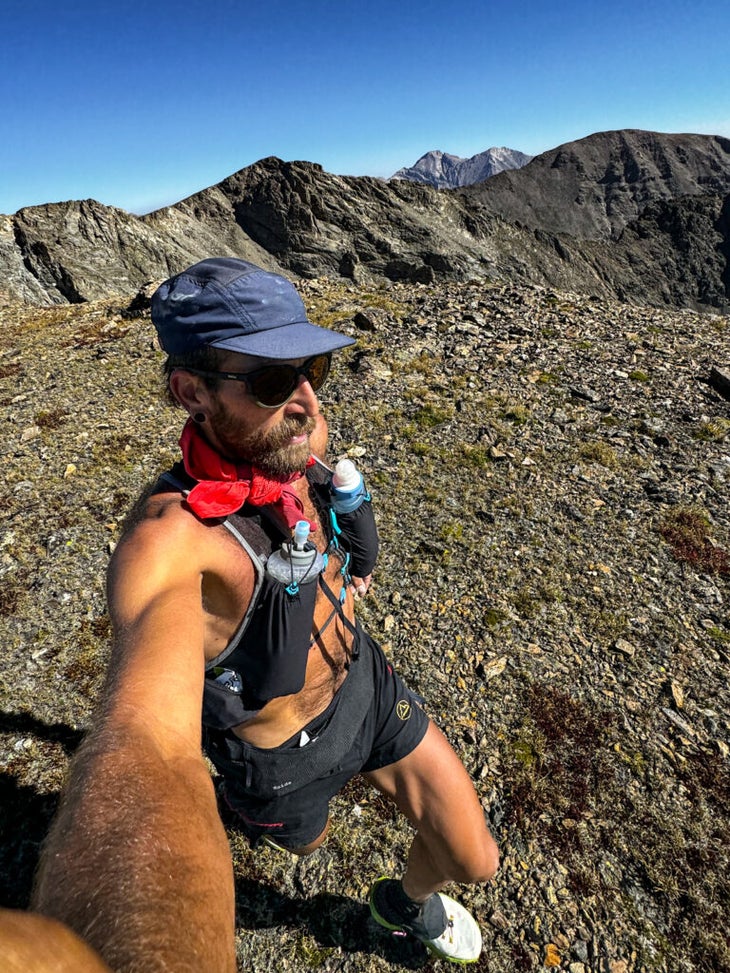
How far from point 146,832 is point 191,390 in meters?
1.99

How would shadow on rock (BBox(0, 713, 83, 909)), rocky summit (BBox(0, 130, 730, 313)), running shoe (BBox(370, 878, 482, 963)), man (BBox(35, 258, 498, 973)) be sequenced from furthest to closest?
1. rocky summit (BBox(0, 130, 730, 313))
2. shadow on rock (BBox(0, 713, 83, 909))
3. running shoe (BBox(370, 878, 482, 963))
4. man (BBox(35, 258, 498, 973))

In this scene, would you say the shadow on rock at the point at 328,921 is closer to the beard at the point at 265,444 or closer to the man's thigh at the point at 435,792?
the man's thigh at the point at 435,792

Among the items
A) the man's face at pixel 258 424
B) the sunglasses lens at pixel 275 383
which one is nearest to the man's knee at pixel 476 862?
the man's face at pixel 258 424

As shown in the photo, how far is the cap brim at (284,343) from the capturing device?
2463mm

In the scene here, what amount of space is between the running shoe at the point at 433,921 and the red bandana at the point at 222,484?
300cm

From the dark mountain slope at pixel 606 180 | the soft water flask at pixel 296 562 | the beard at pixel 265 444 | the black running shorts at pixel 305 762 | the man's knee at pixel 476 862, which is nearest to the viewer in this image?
the soft water flask at pixel 296 562

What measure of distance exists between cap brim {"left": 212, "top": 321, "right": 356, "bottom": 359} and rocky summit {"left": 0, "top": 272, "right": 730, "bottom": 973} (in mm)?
4105

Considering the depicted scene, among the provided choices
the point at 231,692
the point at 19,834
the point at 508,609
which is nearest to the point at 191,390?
the point at 231,692

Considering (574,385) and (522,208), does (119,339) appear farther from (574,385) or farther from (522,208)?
(522,208)

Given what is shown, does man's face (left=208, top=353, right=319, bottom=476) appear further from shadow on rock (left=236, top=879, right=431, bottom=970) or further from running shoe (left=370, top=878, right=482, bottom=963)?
shadow on rock (left=236, top=879, right=431, bottom=970)

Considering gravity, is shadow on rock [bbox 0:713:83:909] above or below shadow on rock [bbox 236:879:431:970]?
above

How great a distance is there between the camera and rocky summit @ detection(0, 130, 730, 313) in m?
47.1

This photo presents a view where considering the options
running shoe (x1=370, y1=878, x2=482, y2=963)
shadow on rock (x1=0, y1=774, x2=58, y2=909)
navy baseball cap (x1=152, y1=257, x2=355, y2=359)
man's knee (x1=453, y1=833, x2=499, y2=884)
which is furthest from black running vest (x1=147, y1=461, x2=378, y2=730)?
shadow on rock (x1=0, y1=774, x2=58, y2=909)

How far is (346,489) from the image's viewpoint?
133 inches
